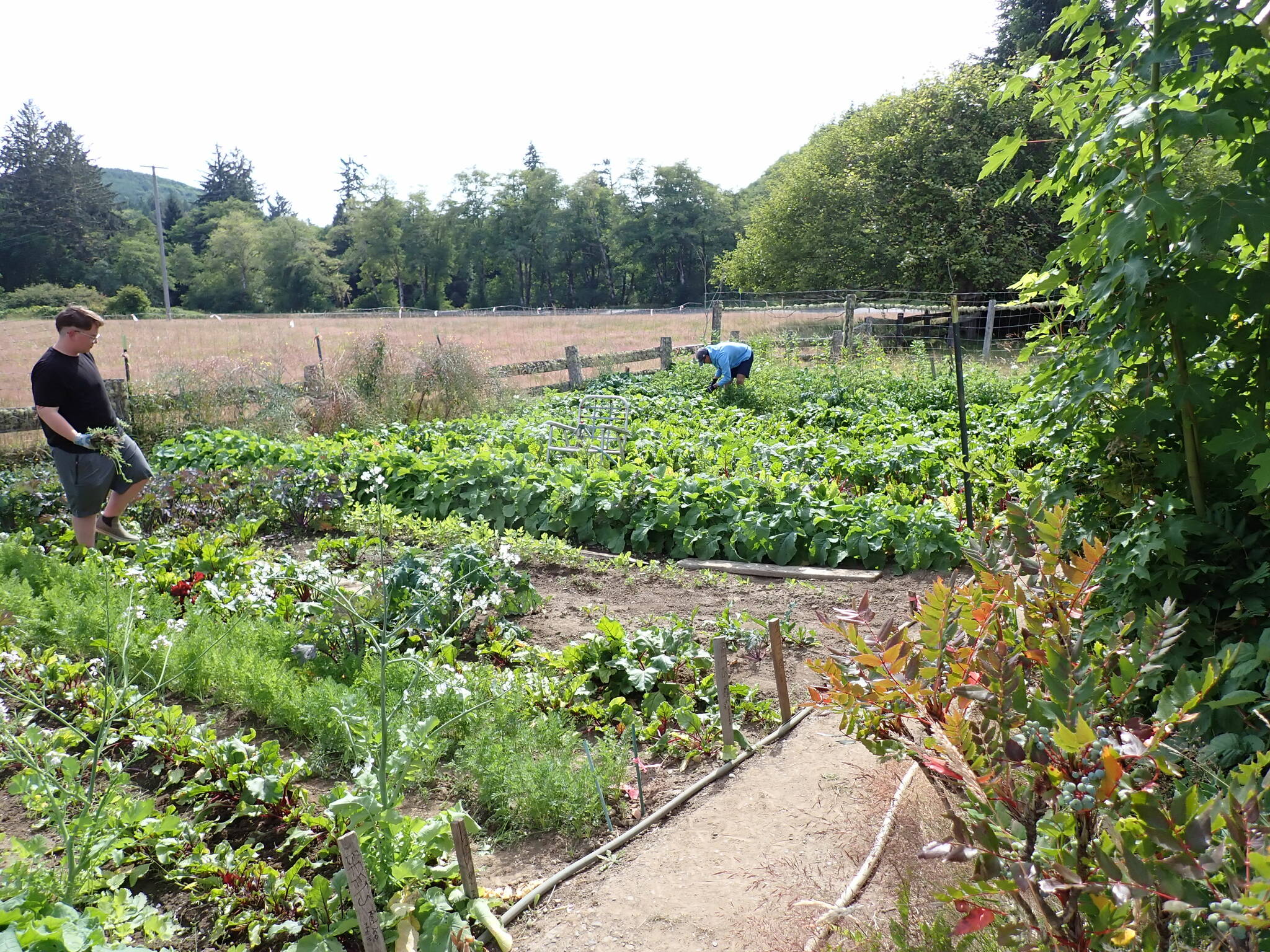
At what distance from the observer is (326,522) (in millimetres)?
7539

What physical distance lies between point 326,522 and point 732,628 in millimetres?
4389

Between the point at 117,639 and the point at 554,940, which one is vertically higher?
the point at 117,639

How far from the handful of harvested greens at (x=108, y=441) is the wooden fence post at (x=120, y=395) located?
15.8 ft

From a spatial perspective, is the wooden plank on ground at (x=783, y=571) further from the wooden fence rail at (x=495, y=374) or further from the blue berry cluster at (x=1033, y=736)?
the wooden fence rail at (x=495, y=374)

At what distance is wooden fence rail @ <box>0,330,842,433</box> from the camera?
9969mm

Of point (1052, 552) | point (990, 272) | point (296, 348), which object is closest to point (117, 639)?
point (1052, 552)

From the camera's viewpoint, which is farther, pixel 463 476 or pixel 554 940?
pixel 463 476

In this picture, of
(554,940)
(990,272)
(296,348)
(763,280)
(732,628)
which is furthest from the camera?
(763,280)

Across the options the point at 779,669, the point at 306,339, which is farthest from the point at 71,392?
the point at 306,339

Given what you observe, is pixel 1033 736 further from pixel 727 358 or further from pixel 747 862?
pixel 727 358

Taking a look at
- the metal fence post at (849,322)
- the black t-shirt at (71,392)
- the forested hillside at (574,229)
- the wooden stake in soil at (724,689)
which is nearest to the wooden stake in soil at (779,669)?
the wooden stake in soil at (724,689)

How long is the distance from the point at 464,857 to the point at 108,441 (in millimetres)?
4837

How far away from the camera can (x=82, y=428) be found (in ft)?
20.1

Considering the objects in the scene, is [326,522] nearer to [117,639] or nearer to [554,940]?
[117,639]
